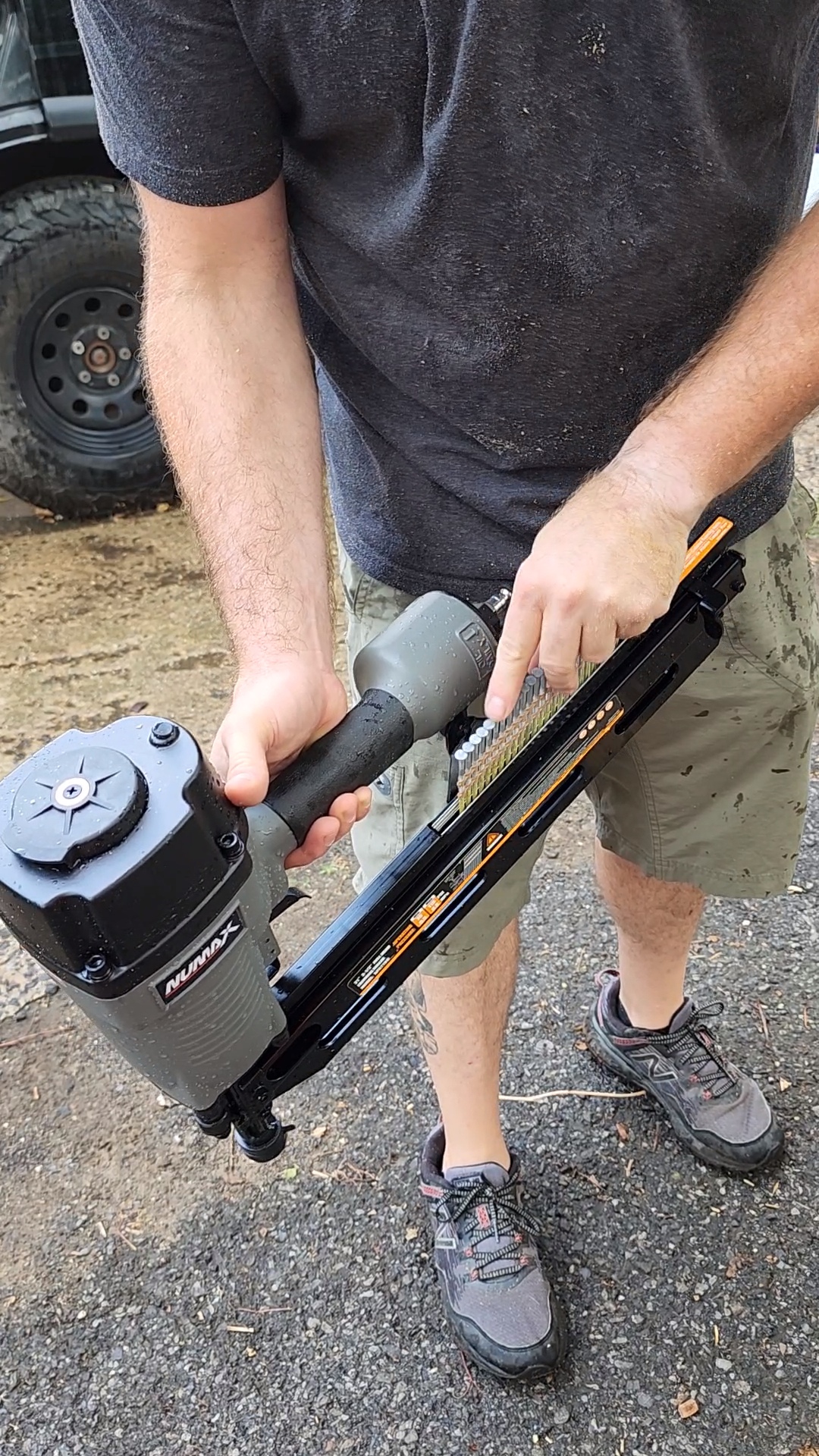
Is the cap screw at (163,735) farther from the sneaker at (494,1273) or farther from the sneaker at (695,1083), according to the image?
the sneaker at (695,1083)

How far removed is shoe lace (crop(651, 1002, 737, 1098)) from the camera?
7.60 ft

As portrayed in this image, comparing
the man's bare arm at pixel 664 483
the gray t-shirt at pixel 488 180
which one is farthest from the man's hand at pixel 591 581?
the gray t-shirt at pixel 488 180

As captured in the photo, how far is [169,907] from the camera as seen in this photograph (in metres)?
1.13

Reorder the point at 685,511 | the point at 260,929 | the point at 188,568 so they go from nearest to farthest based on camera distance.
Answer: the point at 260,929 < the point at 685,511 < the point at 188,568

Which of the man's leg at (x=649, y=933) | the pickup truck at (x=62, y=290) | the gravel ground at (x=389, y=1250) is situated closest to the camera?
the gravel ground at (x=389, y=1250)

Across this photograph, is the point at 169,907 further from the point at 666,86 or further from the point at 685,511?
the point at 666,86

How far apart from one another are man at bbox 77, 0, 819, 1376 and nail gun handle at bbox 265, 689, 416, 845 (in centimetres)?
3

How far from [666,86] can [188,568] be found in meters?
3.00

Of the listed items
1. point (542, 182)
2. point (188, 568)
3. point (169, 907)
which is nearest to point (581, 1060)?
point (169, 907)

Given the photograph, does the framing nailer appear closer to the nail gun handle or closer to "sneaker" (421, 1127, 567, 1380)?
the nail gun handle

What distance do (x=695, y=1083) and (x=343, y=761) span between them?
1.34 meters

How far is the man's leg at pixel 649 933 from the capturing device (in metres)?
2.18

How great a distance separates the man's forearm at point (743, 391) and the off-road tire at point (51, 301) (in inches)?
119

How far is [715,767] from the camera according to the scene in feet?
6.37
